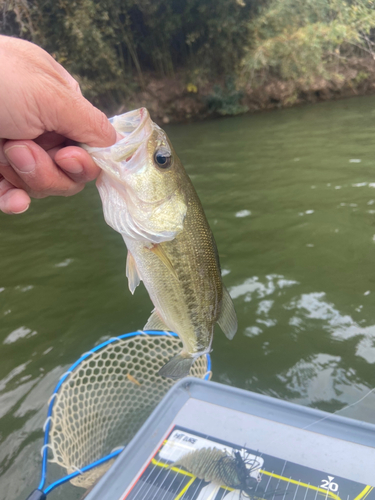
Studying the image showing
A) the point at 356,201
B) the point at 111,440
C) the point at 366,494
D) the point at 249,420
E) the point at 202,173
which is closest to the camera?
the point at 366,494

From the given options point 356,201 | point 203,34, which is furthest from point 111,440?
point 203,34

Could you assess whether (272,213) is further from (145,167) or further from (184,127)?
(184,127)

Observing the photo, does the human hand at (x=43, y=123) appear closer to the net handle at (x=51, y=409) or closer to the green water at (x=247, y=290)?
the net handle at (x=51, y=409)

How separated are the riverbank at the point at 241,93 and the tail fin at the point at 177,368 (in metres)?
16.9

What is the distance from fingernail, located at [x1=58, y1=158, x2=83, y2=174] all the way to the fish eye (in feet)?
1.02

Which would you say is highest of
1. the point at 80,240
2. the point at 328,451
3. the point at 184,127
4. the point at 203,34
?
the point at 203,34

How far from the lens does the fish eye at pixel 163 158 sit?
1.48m

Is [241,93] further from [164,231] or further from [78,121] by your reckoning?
[78,121]

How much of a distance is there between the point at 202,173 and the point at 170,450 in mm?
7371

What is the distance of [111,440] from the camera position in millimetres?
2617

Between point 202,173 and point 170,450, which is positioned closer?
point 170,450

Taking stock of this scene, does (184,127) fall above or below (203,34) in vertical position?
below

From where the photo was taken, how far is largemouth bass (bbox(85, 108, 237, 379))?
145 centimetres

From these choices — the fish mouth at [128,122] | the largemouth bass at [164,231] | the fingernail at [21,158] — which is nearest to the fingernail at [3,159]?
the fingernail at [21,158]
